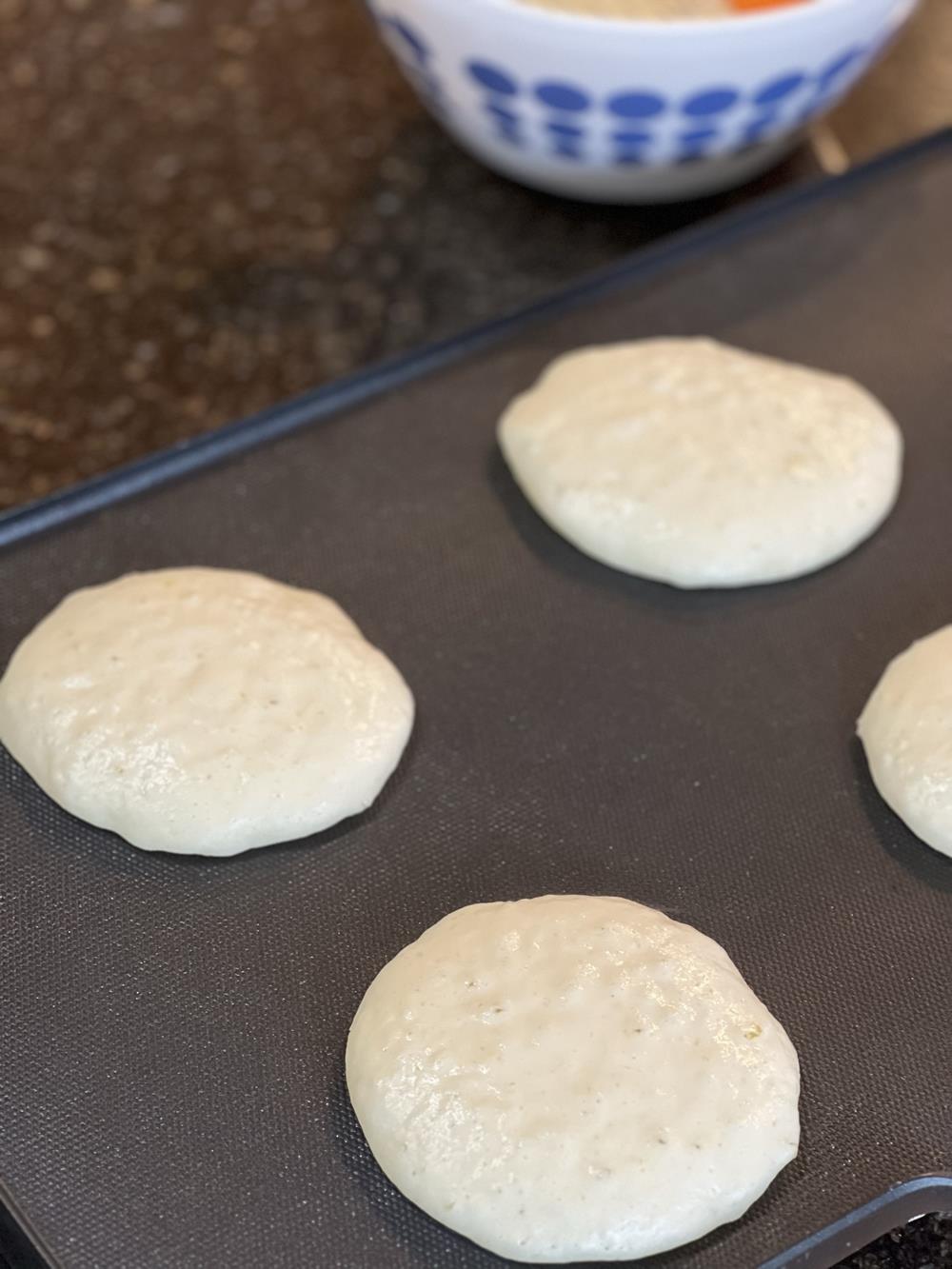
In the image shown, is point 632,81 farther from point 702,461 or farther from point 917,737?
point 917,737

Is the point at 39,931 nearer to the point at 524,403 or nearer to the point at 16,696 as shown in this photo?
the point at 16,696

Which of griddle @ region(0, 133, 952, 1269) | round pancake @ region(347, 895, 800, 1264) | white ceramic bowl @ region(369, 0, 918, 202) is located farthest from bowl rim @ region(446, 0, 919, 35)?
round pancake @ region(347, 895, 800, 1264)

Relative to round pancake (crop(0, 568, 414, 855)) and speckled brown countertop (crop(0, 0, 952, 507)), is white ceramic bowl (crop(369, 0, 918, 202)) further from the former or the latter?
round pancake (crop(0, 568, 414, 855))

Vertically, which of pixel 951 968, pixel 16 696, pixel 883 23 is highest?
pixel 883 23

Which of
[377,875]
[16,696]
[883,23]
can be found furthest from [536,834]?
[883,23]

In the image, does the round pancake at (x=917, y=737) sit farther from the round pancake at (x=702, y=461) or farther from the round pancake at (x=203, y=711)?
the round pancake at (x=203, y=711)

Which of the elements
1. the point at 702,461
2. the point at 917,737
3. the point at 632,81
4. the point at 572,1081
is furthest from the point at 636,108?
the point at 572,1081
